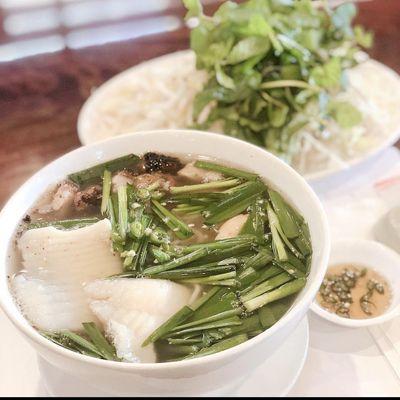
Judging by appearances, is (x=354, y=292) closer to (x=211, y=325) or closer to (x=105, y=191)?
(x=211, y=325)

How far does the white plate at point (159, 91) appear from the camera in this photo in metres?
2.16

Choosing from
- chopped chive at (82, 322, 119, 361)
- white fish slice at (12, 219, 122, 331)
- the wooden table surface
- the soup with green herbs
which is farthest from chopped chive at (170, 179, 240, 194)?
the wooden table surface

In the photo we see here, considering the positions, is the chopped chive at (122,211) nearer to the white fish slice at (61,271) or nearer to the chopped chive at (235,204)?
the white fish slice at (61,271)

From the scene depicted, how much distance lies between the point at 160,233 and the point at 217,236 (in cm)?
13

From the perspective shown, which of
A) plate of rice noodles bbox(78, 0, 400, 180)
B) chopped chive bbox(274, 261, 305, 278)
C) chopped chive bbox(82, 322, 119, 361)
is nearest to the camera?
chopped chive bbox(82, 322, 119, 361)

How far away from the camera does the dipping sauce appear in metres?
1.40

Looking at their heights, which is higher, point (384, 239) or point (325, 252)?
point (325, 252)

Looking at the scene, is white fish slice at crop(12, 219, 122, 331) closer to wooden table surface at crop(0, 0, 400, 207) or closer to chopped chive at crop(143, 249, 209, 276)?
A: chopped chive at crop(143, 249, 209, 276)

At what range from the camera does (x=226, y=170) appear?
1.43m

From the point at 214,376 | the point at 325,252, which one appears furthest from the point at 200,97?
the point at 214,376

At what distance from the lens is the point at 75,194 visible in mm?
1410

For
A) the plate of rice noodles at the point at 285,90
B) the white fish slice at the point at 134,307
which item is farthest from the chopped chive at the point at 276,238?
the plate of rice noodles at the point at 285,90

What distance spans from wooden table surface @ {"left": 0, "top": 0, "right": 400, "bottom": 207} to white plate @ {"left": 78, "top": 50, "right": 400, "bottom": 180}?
69mm

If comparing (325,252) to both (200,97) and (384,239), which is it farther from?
(200,97)
